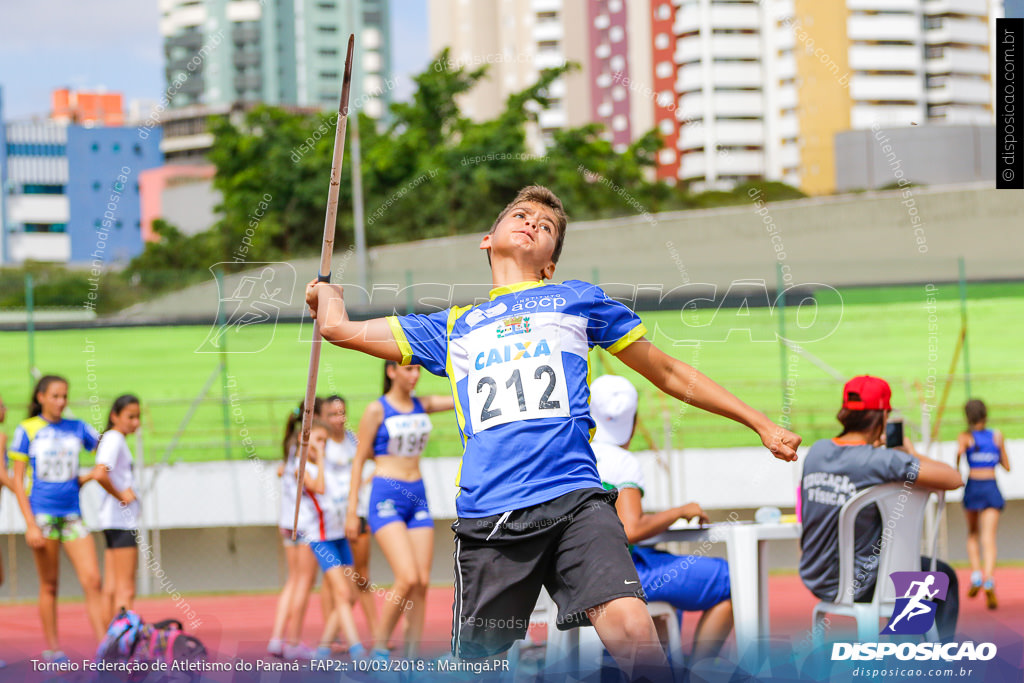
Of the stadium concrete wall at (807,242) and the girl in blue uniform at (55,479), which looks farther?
the stadium concrete wall at (807,242)

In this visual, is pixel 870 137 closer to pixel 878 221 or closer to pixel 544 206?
pixel 878 221

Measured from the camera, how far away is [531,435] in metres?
3.23

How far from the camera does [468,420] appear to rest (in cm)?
335

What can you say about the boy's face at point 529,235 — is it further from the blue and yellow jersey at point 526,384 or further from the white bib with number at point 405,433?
the white bib with number at point 405,433

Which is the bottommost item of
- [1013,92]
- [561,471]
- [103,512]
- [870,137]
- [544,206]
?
[103,512]

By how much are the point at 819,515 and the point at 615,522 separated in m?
2.10

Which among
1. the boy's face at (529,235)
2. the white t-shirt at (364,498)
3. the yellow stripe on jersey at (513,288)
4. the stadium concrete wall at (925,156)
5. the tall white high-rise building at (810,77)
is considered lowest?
the white t-shirt at (364,498)

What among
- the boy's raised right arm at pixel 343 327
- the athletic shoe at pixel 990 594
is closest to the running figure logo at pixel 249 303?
Result: the athletic shoe at pixel 990 594

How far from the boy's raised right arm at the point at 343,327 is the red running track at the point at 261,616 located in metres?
3.47

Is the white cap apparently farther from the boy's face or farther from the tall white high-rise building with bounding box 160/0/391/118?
the tall white high-rise building with bounding box 160/0/391/118

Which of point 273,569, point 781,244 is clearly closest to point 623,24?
point 781,244

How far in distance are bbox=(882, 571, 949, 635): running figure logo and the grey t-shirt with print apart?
12 cm

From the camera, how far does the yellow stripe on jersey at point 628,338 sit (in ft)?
11.2

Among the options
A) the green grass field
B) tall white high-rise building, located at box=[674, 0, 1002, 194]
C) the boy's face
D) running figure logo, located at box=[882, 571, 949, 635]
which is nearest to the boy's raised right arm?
the boy's face
